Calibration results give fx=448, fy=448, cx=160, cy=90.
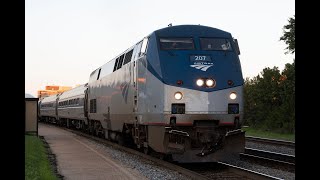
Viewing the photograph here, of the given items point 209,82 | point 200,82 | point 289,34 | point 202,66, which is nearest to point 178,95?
point 200,82

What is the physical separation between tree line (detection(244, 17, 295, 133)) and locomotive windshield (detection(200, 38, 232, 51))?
23.2 metres

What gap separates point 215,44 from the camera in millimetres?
11648

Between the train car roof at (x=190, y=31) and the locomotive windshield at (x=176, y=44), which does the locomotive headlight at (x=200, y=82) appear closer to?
the locomotive windshield at (x=176, y=44)

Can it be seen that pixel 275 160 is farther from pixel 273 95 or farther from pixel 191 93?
pixel 273 95

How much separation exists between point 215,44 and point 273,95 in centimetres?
3057

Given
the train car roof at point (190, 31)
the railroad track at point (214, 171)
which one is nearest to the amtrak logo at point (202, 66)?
the train car roof at point (190, 31)

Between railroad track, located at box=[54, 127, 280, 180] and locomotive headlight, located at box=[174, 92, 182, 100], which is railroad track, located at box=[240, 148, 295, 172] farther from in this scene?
locomotive headlight, located at box=[174, 92, 182, 100]

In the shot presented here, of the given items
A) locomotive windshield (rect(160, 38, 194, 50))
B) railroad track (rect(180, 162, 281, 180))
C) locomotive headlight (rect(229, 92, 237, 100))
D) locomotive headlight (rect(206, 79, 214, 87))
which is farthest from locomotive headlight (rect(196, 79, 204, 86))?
railroad track (rect(180, 162, 281, 180))

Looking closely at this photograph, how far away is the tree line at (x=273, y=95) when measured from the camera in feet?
→ 115

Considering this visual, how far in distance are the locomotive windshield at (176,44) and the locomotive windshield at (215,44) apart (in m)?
0.34

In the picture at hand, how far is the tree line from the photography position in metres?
35.1
